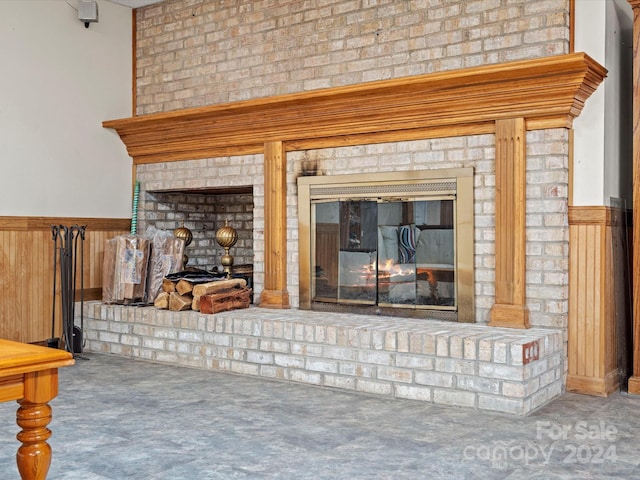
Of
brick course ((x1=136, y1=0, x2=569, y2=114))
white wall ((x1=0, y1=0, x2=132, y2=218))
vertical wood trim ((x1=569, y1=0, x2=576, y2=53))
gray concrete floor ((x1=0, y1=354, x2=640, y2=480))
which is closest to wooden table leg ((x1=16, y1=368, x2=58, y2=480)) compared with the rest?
gray concrete floor ((x1=0, y1=354, x2=640, y2=480))

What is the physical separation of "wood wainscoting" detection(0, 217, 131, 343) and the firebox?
2256 millimetres

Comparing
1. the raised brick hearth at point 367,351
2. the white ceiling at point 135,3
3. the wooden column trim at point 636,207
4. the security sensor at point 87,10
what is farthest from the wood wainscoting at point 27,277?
the wooden column trim at point 636,207

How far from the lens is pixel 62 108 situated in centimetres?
646

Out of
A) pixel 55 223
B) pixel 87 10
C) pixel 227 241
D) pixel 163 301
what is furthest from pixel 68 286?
pixel 87 10

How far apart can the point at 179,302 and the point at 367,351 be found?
1.80 meters

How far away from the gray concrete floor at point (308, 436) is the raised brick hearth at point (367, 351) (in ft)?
0.42

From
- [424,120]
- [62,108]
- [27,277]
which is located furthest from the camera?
[62,108]

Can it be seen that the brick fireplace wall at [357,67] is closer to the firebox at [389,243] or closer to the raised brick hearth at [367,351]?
the firebox at [389,243]

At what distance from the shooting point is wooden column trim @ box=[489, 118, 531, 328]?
15.6 feet

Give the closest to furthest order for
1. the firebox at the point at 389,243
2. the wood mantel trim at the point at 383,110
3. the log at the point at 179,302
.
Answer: the wood mantel trim at the point at 383,110 < the firebox at the point at 389,243 < the log at the point at 179,302

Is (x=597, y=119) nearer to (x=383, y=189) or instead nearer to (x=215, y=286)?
(x=383, y=189)

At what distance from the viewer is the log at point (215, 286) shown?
574 cm

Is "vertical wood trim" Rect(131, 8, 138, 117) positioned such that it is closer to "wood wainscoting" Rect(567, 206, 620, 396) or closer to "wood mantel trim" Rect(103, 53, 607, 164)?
"wood mantel trim" Rect(103, 53, 607, 164)

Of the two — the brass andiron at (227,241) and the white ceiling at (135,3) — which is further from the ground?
the white ceiling at (135,3)
